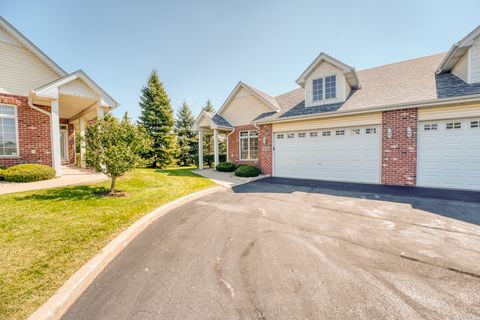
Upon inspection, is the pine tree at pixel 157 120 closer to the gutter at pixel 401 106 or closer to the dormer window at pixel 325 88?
the gutter at pixel 401 106

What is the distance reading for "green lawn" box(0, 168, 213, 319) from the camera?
8.24ft

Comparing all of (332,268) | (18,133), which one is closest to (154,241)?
(332,268)

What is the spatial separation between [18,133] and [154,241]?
10994 millimetres

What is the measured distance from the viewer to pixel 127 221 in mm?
4824

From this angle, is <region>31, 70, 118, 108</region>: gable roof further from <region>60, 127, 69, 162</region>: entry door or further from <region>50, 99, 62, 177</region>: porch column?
<region>60, 127, 69, 162</region>: entry door

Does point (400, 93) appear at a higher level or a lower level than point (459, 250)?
higher

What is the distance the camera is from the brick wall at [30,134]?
9727 mm

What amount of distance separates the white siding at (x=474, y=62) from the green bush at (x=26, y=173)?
61.8 ft

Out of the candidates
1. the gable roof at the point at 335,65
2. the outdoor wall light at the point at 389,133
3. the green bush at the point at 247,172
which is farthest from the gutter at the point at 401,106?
the green bush at the point at 247,172

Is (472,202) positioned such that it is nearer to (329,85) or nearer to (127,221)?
(329,85)

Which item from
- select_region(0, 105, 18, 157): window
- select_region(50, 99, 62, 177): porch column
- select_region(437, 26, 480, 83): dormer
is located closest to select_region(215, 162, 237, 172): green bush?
select_region(50, 99, 62, 177): porch column

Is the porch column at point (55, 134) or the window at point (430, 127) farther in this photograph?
the porch column at point (55, 134)

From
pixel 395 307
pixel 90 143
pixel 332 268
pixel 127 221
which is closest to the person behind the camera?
pixel 395 307

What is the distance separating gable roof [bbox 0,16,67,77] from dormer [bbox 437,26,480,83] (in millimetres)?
19031
